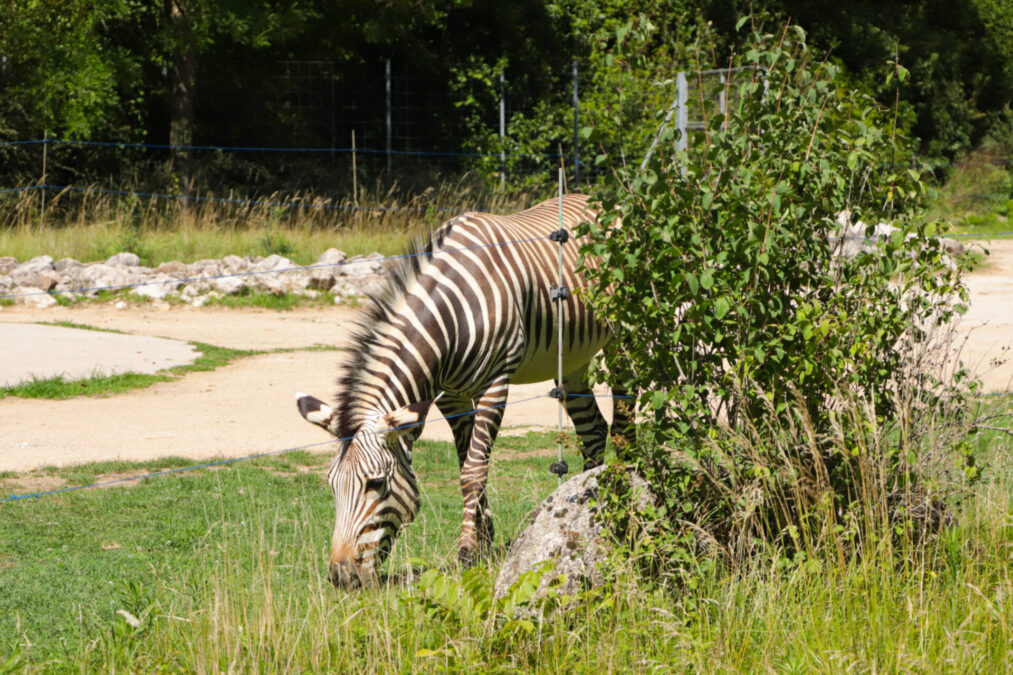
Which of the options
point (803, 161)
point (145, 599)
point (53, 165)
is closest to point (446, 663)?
point (145, 599)

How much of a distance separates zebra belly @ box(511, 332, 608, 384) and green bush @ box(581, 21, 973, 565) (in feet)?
5.37

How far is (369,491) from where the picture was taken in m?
4.80

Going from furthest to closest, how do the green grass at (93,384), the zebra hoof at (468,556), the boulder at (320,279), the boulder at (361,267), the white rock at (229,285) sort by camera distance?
1. the boulder at (361,267)
2. the boulder at (320,279)
3. the white rock at (229,285)
4. the green grass at (93,384)
5. the zebra hoof at (468,556)

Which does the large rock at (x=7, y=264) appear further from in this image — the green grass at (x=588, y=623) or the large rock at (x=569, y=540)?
the large rock at (x=569, y=540)

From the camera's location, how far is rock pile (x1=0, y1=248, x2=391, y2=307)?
14992mm

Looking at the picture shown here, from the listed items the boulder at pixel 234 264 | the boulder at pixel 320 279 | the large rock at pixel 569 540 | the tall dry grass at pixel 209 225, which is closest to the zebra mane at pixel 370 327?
the large rock at pixel 569 540

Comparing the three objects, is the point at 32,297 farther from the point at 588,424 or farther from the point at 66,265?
the point at 588,424

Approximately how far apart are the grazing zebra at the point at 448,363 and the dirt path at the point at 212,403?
103 centimetres

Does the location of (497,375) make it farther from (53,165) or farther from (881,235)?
(53,165)

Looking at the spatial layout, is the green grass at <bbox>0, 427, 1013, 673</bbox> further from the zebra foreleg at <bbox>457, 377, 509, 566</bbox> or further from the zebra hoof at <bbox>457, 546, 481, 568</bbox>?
the zebra foreleg at <bbox>457, 377, 509, 566</bbox>

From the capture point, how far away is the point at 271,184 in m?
24.0

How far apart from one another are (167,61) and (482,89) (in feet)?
21.9

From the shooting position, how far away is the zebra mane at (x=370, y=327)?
5.02m

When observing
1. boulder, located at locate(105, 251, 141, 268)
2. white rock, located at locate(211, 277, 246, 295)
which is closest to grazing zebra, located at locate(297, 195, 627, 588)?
white rock, located at locate(211, 277, 246, 295)
